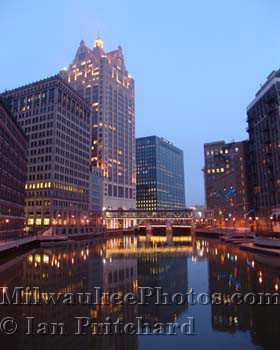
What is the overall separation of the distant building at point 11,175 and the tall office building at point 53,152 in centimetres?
3781

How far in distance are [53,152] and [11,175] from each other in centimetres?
5841

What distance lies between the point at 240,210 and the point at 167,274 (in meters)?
105

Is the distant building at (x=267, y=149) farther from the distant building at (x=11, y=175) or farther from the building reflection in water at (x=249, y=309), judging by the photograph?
the distant building at (x=11, y=175)

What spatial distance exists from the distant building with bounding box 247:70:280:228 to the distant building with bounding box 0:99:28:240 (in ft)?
241

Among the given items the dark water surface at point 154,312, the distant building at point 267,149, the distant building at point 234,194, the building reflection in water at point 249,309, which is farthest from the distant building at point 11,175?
the distant building at point 234,194

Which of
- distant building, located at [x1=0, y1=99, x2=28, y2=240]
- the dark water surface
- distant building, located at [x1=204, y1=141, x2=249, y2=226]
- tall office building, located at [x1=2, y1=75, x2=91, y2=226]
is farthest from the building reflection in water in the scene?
tall office building, located at [x1=2, y1=75, x2=91, y2=226]

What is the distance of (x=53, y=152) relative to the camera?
439 ft

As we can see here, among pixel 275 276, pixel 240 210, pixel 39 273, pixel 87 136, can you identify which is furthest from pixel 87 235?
pixel 275 276

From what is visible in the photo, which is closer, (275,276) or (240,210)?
(275,276)

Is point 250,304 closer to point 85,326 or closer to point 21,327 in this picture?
point 85,326

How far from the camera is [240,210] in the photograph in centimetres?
13388

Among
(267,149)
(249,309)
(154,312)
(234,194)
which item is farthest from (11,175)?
(234,194)

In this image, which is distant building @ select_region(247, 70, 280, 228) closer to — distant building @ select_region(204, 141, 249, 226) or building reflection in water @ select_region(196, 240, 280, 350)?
distant building @ select_region(204, 141, 249, 226)

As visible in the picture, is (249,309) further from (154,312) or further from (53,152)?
(53,152)
